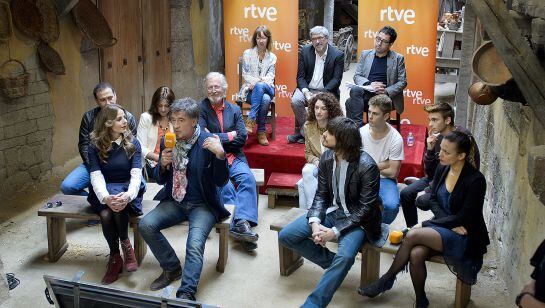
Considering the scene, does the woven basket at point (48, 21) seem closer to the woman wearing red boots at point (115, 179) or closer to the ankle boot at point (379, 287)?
the woman wearing red boots at point (115, 179)

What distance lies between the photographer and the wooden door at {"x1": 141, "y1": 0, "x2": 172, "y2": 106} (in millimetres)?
8266

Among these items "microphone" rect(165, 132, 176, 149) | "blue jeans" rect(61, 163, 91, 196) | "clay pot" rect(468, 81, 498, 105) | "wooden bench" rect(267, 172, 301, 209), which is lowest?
"wooden bench" rect(267, 172, 301, 209)

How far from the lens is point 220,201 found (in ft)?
16.6

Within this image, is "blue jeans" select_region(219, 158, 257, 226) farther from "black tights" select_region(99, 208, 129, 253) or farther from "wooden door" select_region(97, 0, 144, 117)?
"wooden door" select_region(97, 0, 144, 117)

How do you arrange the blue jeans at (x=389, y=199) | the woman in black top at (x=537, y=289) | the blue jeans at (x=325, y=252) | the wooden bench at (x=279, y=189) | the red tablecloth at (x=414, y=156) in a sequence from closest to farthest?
the woman in black top at (x=537, y=289)
the blue jeans at (x=325, y=252)
the blue jeans at (x=389, y=199)
the wooden bench at (x=279, y=189)
the red tablecloth at (x=414, y=156)

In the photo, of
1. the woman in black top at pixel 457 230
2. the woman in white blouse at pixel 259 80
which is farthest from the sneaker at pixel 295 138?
the woman in black top at pixel 457 230

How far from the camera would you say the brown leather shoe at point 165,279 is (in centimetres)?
497

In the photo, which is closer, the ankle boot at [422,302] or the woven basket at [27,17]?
the ankle boot at [422,302]

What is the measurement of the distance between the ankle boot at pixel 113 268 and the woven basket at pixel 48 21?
243 centimetres

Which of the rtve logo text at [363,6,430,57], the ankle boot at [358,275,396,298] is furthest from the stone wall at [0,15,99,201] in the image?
the rtve logo text at [363,6,430,57]

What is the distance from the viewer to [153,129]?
616 centimetres

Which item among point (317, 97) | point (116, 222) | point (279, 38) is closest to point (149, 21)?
point (279, 38)

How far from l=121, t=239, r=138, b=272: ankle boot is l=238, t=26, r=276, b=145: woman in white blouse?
7.89ft

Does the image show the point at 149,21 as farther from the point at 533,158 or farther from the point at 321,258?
the point at 533,158
